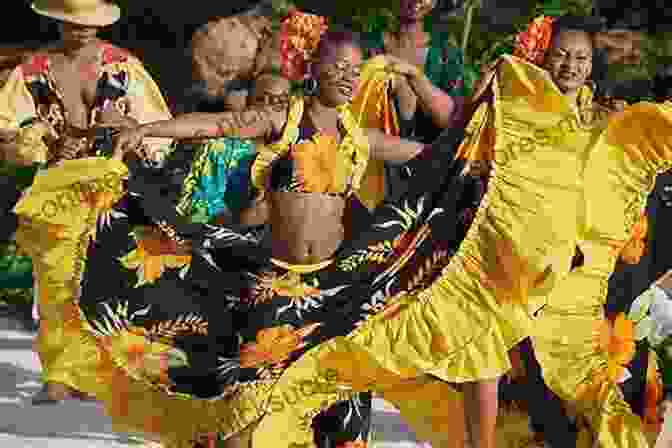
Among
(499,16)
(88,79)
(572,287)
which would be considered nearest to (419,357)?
(572,287)

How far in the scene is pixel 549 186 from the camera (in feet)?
15.6

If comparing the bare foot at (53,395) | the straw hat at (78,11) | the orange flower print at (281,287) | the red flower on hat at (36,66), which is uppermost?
the straw hat at (78,11)

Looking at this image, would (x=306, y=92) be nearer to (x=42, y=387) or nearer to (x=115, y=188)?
(x=115, y=188)

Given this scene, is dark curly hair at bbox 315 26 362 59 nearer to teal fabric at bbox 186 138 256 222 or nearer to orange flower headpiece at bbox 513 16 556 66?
orange flower headpiece at bbox 513 16 556 66

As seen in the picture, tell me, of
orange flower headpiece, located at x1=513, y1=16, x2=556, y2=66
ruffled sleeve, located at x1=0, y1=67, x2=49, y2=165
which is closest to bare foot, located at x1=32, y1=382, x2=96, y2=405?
ruffled sleeve, located at x1=0, y1=67, x2=49, y2=165

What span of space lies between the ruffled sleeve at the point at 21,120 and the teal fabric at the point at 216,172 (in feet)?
2.72

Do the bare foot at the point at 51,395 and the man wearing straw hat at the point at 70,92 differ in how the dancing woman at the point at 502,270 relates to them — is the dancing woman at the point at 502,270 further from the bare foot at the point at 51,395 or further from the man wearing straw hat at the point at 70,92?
the bare foot at the point at 51,395

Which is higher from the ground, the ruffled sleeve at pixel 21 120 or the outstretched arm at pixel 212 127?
the outstretched arm at pixel 212 127

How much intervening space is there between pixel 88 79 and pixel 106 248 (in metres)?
1.64

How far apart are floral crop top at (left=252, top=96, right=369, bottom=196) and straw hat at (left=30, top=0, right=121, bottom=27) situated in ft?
5.69

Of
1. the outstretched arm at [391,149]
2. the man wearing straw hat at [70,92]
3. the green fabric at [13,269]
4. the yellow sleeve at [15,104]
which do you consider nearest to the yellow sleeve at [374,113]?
the outstretched arm at [391,149]

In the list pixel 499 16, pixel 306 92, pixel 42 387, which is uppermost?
pixel 306 92

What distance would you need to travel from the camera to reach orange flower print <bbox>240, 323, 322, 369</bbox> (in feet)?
15.5

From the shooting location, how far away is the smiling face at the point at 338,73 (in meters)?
5.04
